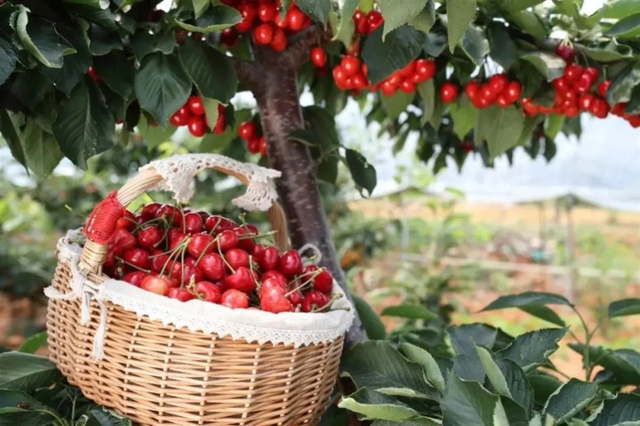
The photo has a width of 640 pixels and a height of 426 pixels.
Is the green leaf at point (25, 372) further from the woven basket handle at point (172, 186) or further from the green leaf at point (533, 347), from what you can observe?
the green leaf at point (533, 347)

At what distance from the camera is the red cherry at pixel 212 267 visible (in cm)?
82

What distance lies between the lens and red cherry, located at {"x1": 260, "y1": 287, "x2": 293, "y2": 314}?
0.78 m

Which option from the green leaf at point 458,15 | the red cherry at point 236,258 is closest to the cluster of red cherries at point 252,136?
the red cherry at point 236,258

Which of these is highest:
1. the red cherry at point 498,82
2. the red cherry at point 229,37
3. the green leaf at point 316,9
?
the green leaf at point 316,9

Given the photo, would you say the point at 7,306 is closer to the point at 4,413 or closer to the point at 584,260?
the point at 4,413

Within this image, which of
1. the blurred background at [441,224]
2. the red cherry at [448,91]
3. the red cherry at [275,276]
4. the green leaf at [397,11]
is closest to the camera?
the green leaf at [397,11]

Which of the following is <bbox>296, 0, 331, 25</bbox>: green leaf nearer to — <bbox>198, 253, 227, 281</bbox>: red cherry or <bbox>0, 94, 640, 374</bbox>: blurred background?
<bbox>198, 253, 227, 281</bbox>: red cherry

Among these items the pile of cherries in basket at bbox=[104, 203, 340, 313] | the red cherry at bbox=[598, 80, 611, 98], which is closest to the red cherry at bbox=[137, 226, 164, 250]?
the pile of cherries in basket at bbox=[104, 203, 340, 313]

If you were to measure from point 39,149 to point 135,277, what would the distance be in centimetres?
29

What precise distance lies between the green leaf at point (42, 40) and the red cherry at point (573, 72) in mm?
766

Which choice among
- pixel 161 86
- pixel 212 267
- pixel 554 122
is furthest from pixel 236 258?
pixel 554 122

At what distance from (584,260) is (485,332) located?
5.82m

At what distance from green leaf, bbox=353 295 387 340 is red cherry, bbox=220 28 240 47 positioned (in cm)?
55

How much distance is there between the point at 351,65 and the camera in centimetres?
104
